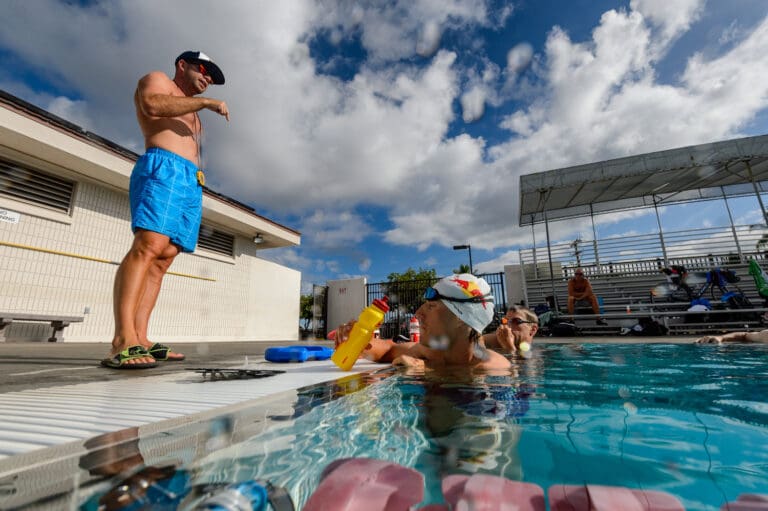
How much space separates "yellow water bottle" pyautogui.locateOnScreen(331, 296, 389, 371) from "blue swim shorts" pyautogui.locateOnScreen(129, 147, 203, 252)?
1.63 m

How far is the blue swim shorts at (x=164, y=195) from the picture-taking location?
95.4 inches

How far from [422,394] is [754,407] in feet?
4.35

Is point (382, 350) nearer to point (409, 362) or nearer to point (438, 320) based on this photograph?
point (409, 362)

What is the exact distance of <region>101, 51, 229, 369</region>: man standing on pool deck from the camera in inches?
88.6

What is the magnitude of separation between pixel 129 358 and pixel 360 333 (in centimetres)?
154

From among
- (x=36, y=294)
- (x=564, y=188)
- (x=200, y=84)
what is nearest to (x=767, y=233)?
(x=564, y=188)

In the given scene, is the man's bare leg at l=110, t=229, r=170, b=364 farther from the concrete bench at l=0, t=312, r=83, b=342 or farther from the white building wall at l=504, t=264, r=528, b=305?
the white building wall at l=504, t=264, r=528, b=305

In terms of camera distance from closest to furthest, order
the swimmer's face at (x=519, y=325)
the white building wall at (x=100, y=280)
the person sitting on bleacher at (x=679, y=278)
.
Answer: the swimmer's face at (x=519, y=325) < the white building wall at (x=100, y=280) < the person sitting on bleacher at (x=679, y=278)

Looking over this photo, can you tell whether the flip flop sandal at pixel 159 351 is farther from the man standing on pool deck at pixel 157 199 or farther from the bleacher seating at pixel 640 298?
the bleacher seating at pixel 640 298

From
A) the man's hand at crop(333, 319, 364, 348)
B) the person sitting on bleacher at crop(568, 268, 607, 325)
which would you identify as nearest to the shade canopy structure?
the person sitting on bleacher at crop(568, 268, 607, 325)

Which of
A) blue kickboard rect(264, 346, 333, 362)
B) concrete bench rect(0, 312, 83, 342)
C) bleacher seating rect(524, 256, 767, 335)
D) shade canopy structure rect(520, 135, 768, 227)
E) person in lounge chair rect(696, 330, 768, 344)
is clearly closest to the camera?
blue kickboard rect(264, 346, 333, 362)

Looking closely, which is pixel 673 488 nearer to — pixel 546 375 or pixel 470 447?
pixel 470 447

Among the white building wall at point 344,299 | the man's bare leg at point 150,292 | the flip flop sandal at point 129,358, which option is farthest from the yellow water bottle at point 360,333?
the white building wall at point 344,299

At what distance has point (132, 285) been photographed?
2279 millimetres
